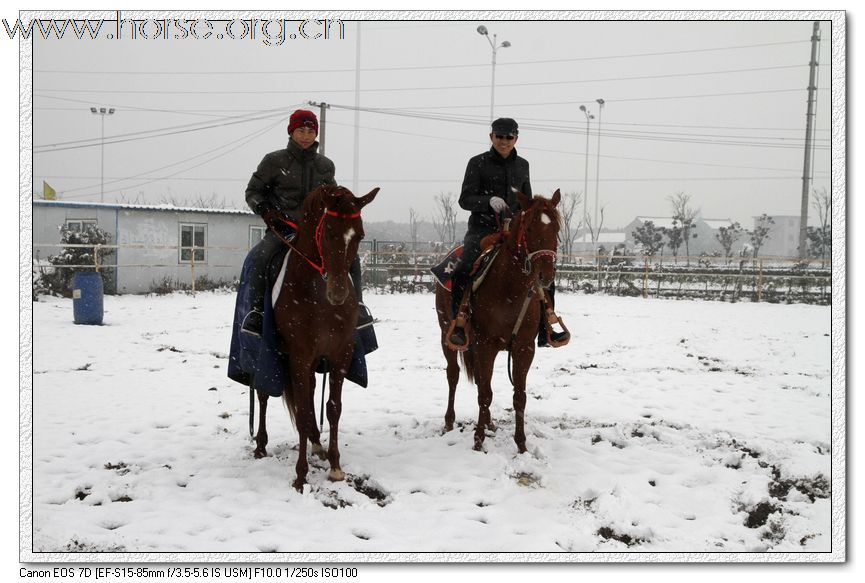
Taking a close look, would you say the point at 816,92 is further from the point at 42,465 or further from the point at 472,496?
the point at 42,465

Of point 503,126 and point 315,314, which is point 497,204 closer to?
point 503,126

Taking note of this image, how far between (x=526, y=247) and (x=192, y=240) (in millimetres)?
20810

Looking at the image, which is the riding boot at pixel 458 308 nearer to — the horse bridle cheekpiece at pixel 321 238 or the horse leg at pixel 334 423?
the horse leg at pixel 334 423

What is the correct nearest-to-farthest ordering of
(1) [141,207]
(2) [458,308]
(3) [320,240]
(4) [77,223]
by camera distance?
(3) [320,240] → (2) [458,308] → (4) [77,223] → (1) [141,207]

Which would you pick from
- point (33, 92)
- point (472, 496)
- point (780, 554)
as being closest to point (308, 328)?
point (472, 496)

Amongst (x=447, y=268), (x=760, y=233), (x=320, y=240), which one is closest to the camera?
(x=320, y=240)

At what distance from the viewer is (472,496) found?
4.20 meters

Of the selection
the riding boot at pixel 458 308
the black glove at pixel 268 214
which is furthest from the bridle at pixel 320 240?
the riding boot at pixel 458 308

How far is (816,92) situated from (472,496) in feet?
11.6

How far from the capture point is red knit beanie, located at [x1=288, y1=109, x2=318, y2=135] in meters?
4.57

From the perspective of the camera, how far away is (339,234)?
3.84m

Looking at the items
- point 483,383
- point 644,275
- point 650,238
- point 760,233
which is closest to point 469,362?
point 483,383

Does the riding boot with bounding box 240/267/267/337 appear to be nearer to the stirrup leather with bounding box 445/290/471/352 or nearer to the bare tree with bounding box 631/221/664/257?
the stirrup leather with bounding box 445/290/471/352

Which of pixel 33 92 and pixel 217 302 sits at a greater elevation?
pixel 33 92
